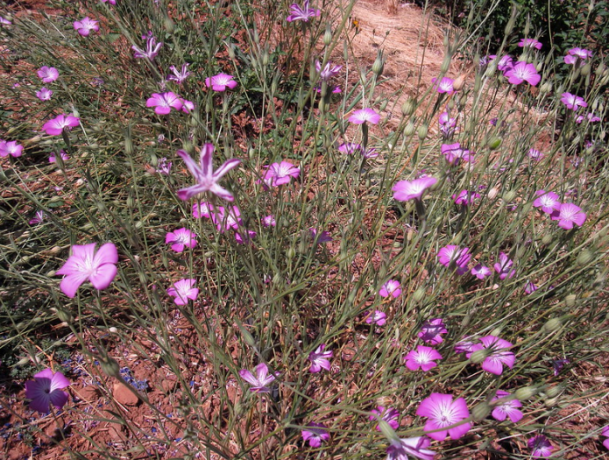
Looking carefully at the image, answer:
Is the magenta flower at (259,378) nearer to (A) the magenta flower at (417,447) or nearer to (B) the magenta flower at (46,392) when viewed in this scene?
(A) the magenta flower at (417,447)

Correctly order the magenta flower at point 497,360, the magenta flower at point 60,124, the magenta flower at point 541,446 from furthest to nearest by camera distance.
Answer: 1. the magenta flower at point 60,124
2. the magenta flower at point 541,446
3. the magenta flower at point 497,360

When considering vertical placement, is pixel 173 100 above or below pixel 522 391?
above

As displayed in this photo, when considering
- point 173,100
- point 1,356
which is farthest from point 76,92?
point 1,356

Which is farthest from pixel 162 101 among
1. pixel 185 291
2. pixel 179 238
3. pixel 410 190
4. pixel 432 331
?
pixel 432 331

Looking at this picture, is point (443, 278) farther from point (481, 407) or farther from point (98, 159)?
point (98, 159)

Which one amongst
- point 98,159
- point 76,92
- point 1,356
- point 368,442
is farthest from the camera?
point 76,92

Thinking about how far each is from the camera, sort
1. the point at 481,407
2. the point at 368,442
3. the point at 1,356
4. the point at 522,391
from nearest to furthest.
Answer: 1. the point at 481,407
2. the point at 522,391
3. the point at 368,442
4. the point at 1,356

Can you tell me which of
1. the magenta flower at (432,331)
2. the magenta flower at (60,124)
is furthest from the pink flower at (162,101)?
the magenta flower at (432,331)
